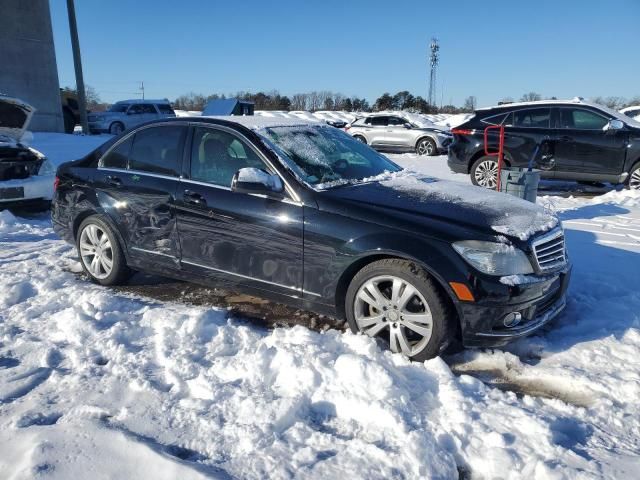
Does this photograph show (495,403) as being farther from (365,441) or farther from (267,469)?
(267,469)

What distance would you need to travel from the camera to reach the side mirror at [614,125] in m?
8.97

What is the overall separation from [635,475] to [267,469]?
163 cm

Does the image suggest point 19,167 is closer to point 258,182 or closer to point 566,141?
point 258,182

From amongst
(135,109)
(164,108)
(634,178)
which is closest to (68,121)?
(135,109)

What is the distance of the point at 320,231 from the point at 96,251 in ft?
7.94

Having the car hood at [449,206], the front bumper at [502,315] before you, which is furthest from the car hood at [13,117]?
the front bumper at [502,315]

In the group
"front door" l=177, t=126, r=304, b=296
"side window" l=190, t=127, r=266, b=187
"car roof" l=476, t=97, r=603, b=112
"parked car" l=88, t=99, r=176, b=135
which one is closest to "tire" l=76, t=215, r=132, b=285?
"front door" l=177, t=126, r=304, b=296

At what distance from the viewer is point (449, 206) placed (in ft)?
11.8

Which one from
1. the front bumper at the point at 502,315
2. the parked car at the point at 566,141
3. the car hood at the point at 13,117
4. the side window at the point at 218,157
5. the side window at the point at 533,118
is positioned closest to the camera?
the front bumper at the point at 502,315

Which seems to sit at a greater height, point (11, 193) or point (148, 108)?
point (148, 108)

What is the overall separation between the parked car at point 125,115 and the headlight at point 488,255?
23.3m

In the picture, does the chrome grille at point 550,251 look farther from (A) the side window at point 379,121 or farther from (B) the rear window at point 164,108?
(B) the rear window at point 164,108

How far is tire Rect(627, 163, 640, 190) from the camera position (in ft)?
30.0

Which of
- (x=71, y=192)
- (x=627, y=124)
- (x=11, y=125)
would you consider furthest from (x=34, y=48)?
(x=627, y=124)
